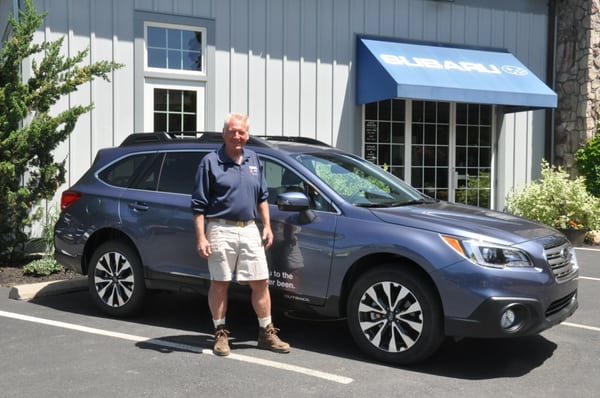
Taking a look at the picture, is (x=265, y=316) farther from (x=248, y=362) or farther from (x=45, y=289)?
(x=45, y=289)

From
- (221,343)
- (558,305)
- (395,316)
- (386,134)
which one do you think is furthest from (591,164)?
(221,343)

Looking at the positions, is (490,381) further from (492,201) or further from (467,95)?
(492,201)

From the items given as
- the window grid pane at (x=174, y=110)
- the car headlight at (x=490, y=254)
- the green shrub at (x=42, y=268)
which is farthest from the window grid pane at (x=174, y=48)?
the car headlight at (x=490, y=254)

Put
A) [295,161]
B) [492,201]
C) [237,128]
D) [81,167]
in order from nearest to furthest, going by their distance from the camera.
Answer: [237,128] < [295,161] < [81,167] < [492,201]

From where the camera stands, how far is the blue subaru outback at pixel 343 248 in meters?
4.66

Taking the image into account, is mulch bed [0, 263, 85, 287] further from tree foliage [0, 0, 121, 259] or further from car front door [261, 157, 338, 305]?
car front door [261, 157, 338, 305]

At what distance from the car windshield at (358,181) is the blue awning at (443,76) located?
5092 millimetres

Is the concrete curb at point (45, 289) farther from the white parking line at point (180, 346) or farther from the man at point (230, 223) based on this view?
the man at point (230, 223)

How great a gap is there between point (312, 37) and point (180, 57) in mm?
2356

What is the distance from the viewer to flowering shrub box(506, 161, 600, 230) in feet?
39.6

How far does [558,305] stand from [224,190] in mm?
2533

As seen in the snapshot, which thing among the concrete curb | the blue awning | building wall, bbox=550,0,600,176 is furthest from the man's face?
building wall, bbox=550,0,600,176

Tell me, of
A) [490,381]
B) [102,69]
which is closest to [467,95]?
[102,69]

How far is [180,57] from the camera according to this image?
10719 millimetres
